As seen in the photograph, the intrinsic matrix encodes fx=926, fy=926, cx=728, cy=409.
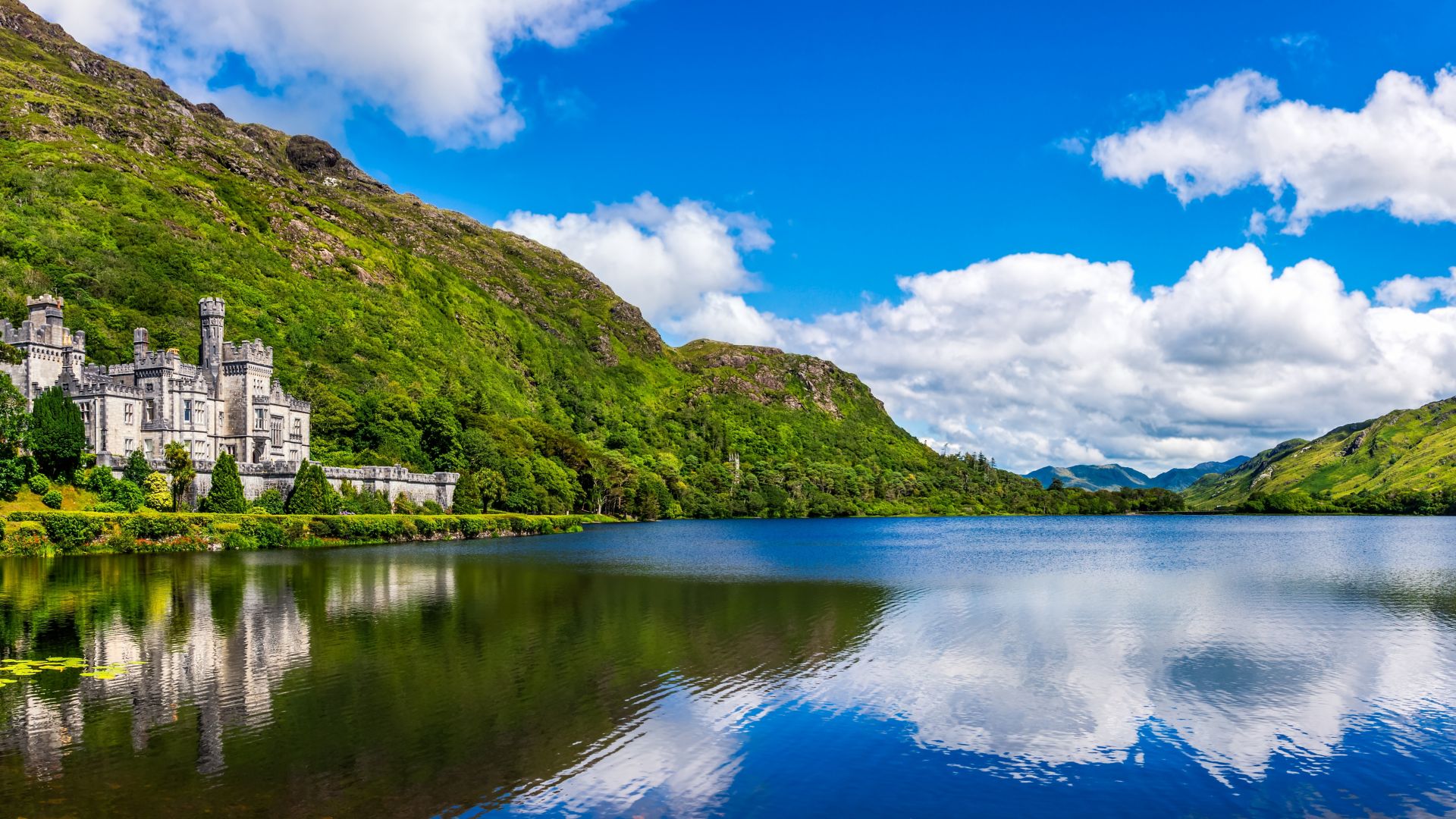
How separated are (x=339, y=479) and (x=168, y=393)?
16.1 m

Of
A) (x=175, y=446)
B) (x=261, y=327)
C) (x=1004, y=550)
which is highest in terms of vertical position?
(x=261, y=327)

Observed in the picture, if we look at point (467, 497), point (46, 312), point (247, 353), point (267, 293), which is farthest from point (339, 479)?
point (267, 293)

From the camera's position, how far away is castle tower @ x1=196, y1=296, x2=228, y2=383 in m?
90.1

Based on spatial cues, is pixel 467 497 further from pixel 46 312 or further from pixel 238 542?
pixel 46 312

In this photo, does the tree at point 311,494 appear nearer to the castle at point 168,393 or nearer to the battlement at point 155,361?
the castle at point 168,393

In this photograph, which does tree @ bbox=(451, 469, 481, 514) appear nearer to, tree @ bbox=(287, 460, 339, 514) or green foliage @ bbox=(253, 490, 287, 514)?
tree @ bbox=(287, 460, 339, 514)

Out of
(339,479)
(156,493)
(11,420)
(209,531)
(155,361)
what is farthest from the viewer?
(339,479)

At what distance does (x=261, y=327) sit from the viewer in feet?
442

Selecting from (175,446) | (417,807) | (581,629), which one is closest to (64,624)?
(581,629)

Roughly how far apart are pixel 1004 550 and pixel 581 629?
57.2 m

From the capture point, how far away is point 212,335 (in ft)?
300

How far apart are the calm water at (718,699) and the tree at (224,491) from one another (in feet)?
98.7

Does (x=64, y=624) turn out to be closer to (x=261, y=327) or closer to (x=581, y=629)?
(x=581, y=629)

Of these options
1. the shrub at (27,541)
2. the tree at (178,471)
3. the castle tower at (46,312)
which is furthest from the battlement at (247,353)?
the shrub at (27,541)
